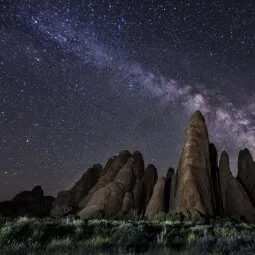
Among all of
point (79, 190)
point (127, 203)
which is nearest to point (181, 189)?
point (127, 203)

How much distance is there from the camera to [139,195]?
165 ft

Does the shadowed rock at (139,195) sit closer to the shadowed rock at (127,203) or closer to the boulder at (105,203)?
the shadowed rock at (127,203)

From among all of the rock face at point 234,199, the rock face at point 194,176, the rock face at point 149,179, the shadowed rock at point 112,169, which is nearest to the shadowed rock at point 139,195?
the rock face at point 149,179

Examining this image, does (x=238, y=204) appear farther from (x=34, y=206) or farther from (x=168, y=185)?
(x=34, y=206)

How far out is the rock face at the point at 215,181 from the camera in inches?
1662

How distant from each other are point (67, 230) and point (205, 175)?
29.2 metres

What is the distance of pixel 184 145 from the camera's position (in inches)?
1842

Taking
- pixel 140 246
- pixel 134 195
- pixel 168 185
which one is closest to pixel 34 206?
pixel 134 195

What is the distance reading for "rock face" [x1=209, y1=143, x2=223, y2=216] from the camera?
138 feet

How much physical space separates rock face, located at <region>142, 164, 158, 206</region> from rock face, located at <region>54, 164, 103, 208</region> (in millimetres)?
11404

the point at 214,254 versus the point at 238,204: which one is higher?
the point at 238,204

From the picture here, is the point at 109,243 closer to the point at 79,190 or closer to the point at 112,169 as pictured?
the point at 112,169

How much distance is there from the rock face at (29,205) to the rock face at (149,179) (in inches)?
683

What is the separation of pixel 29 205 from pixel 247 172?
130ft
